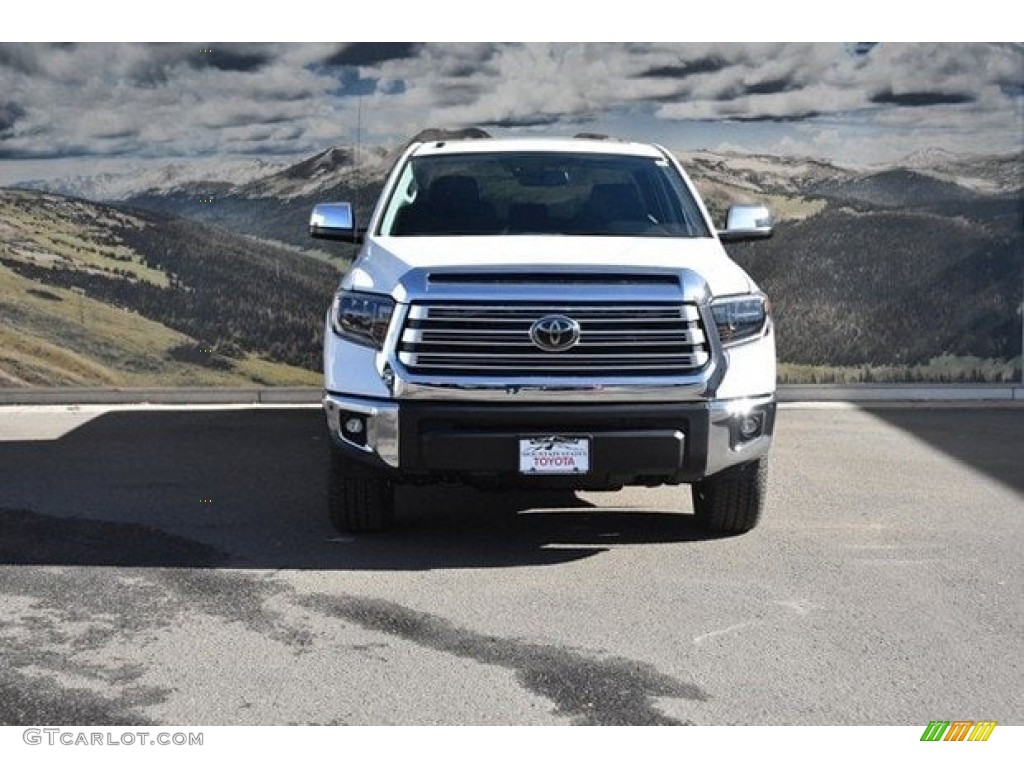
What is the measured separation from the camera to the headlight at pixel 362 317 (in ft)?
22.3

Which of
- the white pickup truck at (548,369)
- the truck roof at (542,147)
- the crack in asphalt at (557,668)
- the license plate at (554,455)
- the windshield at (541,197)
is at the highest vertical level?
the truck roof at (542,147)

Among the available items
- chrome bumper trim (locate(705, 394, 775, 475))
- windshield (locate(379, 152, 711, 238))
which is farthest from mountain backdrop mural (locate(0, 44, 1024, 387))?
chrome bumper trim (locate(705, 394, 775, 475))

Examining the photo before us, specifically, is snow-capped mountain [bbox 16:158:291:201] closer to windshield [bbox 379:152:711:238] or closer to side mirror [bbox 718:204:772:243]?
windshield [bbox 379:152:711:238]

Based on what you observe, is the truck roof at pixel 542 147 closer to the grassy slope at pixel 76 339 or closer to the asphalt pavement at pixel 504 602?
the asphalt pavement at pixel 504 602

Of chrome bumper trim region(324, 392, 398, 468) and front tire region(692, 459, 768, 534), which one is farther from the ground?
chrome bumper trim region(324, 392, 398, 468)

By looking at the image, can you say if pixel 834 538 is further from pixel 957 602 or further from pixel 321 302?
pixel 321 302

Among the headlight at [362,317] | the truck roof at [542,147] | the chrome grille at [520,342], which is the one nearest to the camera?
the chrome grille at [520,342]

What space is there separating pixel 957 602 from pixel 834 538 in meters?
1.31

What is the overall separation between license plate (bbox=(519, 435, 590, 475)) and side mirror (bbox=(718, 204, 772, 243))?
83.2 inches

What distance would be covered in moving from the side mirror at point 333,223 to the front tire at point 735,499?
7.67 ft

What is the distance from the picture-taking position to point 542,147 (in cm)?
866

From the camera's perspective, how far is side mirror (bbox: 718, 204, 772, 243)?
27.0 feet

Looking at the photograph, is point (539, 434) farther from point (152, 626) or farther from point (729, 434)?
point (152, 626)
